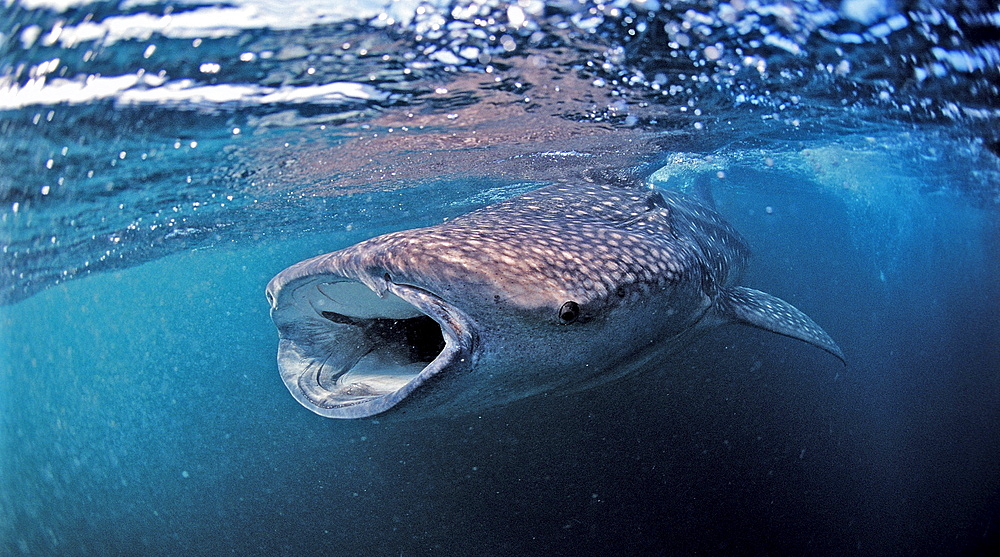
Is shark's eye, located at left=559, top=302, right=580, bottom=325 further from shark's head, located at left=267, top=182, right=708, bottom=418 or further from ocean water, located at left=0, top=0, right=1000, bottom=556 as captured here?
ocean water, located at left=0, top=0, right=1000, bottom=556

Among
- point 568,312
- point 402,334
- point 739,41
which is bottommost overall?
point 402,334

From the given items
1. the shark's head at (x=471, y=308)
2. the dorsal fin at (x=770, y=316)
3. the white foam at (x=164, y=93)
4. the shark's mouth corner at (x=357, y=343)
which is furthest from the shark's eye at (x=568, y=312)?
the white foam at (x=164, y=93)

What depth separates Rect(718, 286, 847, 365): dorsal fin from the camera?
4109mm

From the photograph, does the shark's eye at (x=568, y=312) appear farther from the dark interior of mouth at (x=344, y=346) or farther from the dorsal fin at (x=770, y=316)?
the dorsal fin at (x=770, y=316)

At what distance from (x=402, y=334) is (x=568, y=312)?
1.43 m

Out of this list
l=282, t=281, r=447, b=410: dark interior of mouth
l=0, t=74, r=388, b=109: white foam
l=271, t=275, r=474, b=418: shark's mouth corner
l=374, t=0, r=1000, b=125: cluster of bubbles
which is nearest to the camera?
l=271, t=275, r=474, b=418: shark's mouth corner

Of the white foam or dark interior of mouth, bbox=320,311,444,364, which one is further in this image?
the white foam

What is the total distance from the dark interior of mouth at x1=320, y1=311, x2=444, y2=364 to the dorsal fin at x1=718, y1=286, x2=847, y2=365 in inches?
88.0

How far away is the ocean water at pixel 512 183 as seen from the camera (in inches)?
169

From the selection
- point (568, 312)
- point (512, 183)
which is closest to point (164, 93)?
point (568, 312)

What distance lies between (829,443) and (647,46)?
7560 millimetres

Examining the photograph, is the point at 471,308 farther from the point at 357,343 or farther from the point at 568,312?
the point at 357,343

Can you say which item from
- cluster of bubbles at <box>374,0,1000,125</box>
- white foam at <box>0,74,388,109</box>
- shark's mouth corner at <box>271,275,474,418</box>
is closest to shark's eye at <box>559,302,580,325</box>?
shark's mouth corner at <box>271,275,474,418</box>

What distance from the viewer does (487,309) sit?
92.8 inches
